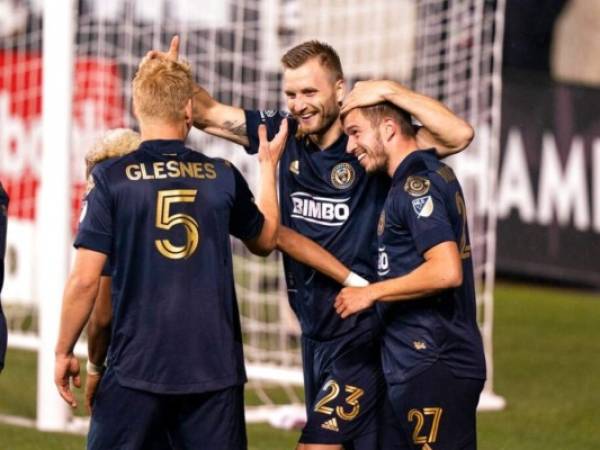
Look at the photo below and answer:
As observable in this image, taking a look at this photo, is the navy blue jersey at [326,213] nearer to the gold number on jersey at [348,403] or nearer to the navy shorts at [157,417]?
the gold number on jersey at [348,403]

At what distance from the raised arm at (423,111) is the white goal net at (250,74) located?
4105 millimetres

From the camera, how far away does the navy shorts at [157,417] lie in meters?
5.28

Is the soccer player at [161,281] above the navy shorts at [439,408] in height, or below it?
above

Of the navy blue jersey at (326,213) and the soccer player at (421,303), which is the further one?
the navy blue jersey at (326,213)

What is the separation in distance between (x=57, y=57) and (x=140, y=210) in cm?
349

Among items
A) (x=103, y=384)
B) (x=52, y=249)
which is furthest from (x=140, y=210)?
(x=52, y=249)

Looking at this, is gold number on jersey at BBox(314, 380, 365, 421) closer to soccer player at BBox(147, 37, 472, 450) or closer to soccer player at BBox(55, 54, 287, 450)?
soccer player at BBox(147, 37, 472, 450)

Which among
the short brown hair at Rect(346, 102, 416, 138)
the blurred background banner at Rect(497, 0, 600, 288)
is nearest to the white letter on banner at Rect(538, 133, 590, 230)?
the blurred background banner at Rect(497, 0, 600, 288)

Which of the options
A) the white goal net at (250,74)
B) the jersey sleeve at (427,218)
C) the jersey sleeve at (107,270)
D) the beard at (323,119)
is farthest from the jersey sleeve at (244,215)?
the white goal net at (250,74)

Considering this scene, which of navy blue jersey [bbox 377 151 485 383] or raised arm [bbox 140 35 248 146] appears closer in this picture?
navy blue jersey [bbox 377 151 485 383]

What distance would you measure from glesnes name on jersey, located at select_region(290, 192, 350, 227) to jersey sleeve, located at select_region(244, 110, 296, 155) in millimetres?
296

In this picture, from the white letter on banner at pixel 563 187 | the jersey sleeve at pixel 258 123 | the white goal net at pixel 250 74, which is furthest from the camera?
the white letter on banner at pixel 563 187

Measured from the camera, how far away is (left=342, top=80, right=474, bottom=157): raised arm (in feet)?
19.2

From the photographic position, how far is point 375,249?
6230 mm
